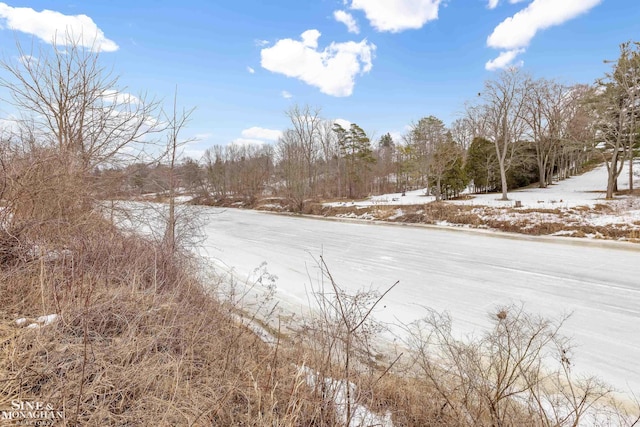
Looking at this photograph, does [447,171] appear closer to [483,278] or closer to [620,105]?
[620,105]

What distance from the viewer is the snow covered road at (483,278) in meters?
4.24

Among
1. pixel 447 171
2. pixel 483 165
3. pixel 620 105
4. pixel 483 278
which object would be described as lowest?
pixel 483 278

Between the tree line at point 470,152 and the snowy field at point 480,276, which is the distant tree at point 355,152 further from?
the snowy field at point 480,276

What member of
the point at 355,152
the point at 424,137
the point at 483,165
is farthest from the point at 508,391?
the point at 355,152

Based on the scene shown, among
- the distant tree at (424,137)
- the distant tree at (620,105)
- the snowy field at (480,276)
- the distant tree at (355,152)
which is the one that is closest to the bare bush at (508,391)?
the snowy field at (480,276)

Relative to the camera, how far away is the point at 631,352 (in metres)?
3.77

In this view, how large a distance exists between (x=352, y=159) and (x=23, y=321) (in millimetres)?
36072

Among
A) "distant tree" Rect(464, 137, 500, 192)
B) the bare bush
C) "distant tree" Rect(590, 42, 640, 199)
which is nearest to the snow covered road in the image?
the bare bush

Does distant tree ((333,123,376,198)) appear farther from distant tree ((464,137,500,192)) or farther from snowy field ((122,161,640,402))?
snowy field ((122,161,640,402))

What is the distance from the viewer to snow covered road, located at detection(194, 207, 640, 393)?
4.24m

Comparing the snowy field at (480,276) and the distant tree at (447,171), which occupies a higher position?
the distant tree at (447,171)

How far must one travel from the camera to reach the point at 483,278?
6738 mm

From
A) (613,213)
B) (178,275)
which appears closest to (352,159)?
(613,213)

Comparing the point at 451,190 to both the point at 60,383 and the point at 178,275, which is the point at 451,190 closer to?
the point at 178,275
